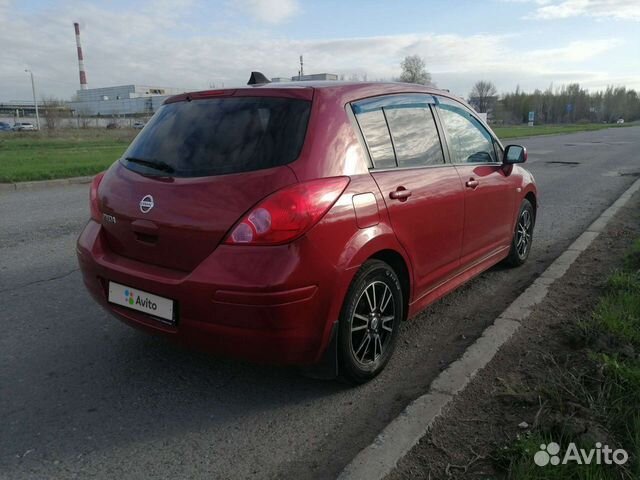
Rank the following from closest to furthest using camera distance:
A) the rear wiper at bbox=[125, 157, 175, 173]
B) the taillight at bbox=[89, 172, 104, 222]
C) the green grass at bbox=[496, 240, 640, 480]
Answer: the green grass at bbox=[496, 240, 640, 480], the rear wiper at bbox=[125, 157, 175, 173], the taillight at bbox=[89, 172, 104, 222]

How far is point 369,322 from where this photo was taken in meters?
3.04

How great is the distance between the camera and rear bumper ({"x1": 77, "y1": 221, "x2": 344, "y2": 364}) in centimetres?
250

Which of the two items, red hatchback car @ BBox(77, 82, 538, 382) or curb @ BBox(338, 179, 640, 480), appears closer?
curb @ BBox(338, 179, 640, 480)

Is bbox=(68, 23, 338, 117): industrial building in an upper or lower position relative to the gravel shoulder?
upper

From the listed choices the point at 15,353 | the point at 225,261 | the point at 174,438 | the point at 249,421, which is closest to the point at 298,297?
the point at 225,261

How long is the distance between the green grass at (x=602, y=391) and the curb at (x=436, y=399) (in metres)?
0.40

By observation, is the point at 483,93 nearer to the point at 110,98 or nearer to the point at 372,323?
the point at 110,98

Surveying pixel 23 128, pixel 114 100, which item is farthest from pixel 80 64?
pixel 23 128

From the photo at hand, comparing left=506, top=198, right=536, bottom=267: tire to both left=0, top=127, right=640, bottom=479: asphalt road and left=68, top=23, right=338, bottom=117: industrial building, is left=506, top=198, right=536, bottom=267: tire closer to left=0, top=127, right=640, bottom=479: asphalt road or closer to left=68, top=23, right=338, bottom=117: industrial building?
left=0, top=127, right=640, bottom=479: asphalt road

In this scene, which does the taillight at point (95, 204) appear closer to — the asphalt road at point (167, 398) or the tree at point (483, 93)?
the asphalt road at point (167, 398)

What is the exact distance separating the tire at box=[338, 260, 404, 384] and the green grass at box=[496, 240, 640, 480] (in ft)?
2.94

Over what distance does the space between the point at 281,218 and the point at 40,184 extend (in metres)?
10.9
